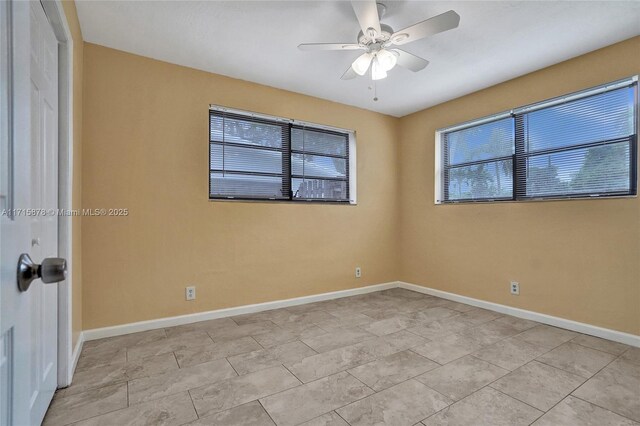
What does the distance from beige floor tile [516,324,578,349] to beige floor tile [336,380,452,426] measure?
1406 mm

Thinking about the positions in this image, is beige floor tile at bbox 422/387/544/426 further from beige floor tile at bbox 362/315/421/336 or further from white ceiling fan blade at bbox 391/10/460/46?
white ceiling fan blade at bbox 391/10/460/46

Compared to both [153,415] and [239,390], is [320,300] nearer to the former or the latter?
[239,390]

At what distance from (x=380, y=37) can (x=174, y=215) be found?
2.44 metres

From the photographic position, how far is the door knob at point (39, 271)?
23.0 inches

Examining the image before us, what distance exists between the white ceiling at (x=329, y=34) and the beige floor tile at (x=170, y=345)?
260cm

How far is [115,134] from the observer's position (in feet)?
9.32

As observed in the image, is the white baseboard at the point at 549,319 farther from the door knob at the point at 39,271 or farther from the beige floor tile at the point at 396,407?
the door knob at the point at 39,271

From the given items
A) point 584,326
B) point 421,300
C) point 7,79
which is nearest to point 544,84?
point 584,326

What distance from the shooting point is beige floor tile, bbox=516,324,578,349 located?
271 centimetres

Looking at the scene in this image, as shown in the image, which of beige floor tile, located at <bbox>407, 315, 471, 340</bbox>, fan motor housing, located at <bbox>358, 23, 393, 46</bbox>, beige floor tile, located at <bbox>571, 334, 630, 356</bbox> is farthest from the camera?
beige floor tile, located at <bbox>407, 315, 471, 340</bbox>

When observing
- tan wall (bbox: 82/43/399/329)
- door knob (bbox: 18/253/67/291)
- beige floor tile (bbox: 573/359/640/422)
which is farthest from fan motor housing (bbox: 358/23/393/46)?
beige floor tile (bbox: 573/359/640/422)

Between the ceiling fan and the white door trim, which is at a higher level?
the ceiling fan

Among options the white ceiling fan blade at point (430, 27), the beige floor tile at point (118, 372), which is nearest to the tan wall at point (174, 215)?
the beige floor tile at point (118, 372)

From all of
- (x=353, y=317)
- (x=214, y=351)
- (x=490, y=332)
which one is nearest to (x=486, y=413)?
(x=490, y=332)
